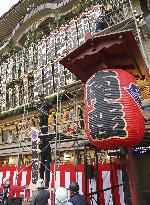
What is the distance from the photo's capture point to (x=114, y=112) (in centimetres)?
671

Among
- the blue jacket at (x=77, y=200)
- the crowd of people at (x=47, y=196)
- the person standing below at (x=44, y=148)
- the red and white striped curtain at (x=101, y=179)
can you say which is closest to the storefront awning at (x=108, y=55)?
the person standing below at (x=44, y=148)

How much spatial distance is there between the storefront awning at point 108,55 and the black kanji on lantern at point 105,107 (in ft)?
3.38

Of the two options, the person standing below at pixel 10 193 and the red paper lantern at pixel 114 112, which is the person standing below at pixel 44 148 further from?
the red paper lantern at pixel 114 112

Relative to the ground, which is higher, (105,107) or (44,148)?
(105,107)

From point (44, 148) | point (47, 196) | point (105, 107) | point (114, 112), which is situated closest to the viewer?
point (114, 112)

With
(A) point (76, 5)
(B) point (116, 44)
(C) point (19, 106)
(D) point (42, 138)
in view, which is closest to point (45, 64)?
(C) point (19, 106)

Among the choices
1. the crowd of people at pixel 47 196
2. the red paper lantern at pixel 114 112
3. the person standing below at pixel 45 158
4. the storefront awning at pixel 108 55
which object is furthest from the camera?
the person standing below at pixel 45 158

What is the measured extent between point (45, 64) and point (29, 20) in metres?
10.7

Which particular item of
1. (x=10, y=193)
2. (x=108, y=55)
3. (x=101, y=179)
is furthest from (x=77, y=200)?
(x=108, y=55)

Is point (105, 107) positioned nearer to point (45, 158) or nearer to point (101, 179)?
point (101, 179)

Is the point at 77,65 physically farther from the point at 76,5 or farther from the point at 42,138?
the point at 76,5

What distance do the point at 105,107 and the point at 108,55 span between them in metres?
2.26

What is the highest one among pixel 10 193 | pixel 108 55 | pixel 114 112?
pixel 108 55

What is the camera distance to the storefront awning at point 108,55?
7699 mm
